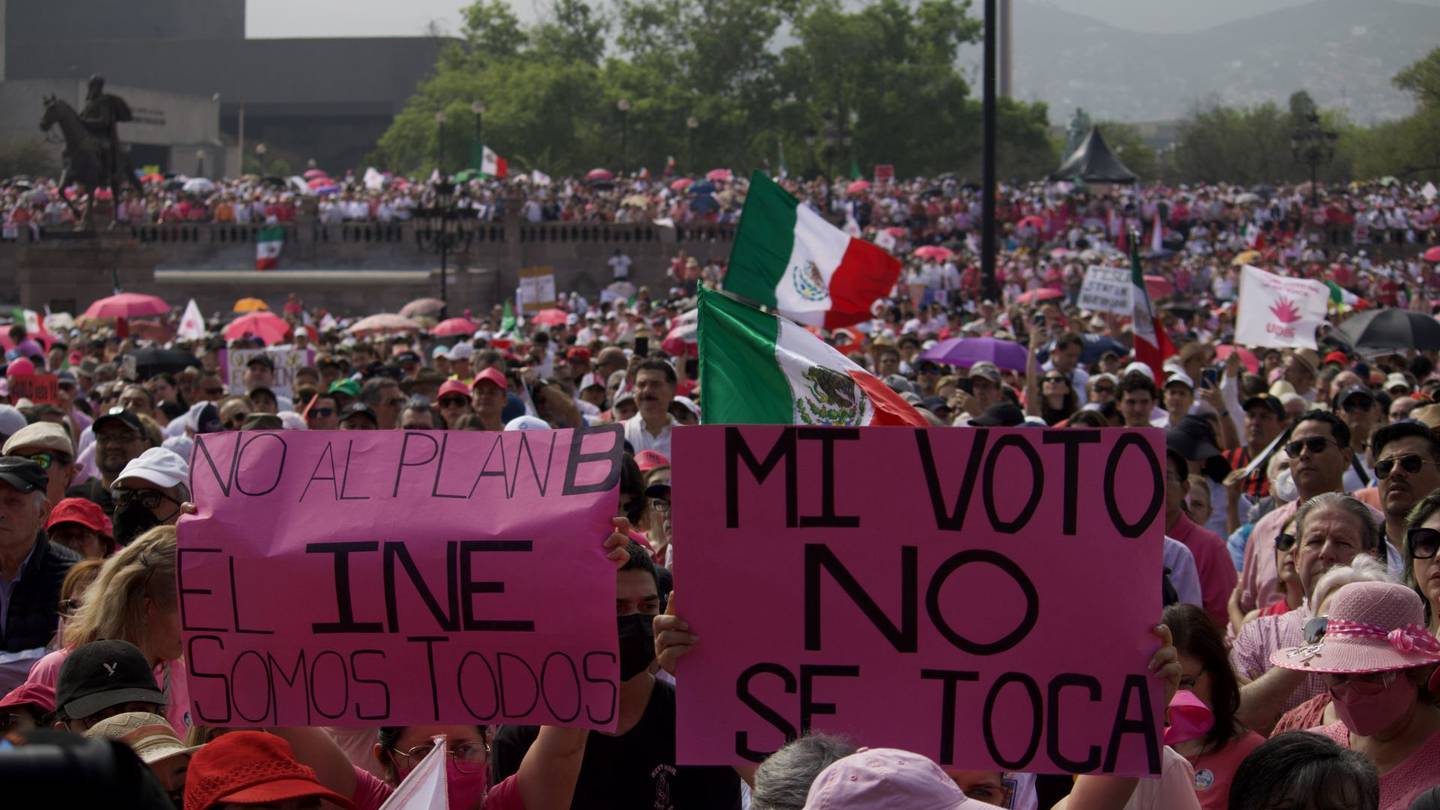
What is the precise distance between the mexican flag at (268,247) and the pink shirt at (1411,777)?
43530 millimetres

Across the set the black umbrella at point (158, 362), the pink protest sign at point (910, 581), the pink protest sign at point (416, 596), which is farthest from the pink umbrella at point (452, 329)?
the pink protest sign at point (910, 581)

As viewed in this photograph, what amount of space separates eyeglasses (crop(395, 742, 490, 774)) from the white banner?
11469 mm

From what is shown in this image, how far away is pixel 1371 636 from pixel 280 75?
Result: 4341 inches

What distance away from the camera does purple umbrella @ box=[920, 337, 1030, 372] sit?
1437cm

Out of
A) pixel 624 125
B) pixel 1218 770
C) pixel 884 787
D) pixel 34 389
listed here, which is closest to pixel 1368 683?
pixel 1218 770

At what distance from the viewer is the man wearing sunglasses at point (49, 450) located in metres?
6.97

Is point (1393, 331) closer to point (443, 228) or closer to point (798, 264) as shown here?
point (798, 264)

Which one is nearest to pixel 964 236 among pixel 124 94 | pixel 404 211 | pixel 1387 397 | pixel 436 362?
pixel 404 211

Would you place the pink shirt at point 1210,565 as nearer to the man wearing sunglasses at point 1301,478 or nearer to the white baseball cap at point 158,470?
the man wearing sunglasses at point 1301,478

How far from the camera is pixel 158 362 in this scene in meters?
14.9

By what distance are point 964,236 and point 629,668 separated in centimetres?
4044

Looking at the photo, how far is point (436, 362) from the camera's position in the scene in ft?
51.0

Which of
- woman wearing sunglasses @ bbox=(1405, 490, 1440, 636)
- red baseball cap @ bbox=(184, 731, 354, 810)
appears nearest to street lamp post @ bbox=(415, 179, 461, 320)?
woman wearing sunglasses @ bbox=(1405, 490, 1440, 636)

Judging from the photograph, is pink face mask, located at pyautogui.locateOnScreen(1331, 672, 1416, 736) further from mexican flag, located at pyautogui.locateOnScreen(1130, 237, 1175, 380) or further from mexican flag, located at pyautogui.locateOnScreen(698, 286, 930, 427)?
mexican flag, located at pyautogui.locateOnScreen(1130, 237, 1175, 380)
